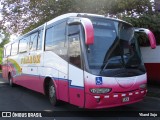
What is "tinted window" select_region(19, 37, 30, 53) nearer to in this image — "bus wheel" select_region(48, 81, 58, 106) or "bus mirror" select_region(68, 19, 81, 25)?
"bus wheel" select_region(48, 81, 58, 106)

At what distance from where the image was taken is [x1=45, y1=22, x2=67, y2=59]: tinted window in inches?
329

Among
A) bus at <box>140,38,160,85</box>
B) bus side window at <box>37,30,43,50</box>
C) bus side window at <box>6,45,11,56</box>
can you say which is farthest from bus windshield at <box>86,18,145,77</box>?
bus side window at <box>6,45,11,56</box>

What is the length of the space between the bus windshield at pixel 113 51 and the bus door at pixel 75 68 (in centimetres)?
38

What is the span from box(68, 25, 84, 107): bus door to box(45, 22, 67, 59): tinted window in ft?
1.40

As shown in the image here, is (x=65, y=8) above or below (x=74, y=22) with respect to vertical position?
above

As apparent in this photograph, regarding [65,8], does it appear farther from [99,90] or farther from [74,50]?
[99,90]

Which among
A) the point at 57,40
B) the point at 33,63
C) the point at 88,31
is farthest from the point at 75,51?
the point at 33,63

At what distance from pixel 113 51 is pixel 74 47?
3.62 feet

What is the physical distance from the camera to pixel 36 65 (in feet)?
35.9

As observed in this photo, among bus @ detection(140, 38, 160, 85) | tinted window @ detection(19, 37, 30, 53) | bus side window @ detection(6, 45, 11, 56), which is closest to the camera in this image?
tinted window @ detection(19, 37, 30, 53)

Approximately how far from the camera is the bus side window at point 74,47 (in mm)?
7423

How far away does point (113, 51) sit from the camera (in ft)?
24.5

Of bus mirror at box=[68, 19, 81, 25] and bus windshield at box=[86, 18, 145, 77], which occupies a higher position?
bus mirror at box=[68, 19, 81, 25]

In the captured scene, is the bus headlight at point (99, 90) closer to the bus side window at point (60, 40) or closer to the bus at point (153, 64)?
the bus side window at point (60, 40)
